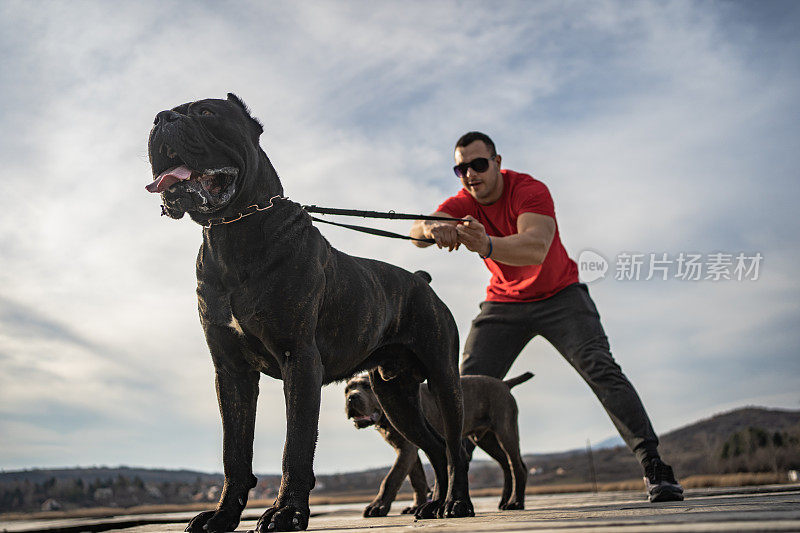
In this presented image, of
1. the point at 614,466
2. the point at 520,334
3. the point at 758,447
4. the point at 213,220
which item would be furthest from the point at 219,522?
the point at 614,466

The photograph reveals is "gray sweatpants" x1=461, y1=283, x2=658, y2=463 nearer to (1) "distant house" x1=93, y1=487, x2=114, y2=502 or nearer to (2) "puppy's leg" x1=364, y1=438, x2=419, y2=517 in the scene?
(2) "puppy's leg" x1=364, y1=438, x2=419, y2=517

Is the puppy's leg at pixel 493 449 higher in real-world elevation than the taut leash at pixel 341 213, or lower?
lower

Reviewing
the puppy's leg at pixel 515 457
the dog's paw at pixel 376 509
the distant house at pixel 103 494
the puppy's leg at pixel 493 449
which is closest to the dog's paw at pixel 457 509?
the dog's paw at pixel 376 509

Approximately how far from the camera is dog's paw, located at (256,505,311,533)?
2.56m

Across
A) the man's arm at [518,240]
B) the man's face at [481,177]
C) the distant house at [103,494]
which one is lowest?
the distant house at [103,494]

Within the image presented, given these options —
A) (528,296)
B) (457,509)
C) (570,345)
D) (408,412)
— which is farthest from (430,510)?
(528,296)

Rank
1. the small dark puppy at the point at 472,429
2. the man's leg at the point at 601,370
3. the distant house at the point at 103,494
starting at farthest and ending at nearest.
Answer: the distant house at the point at 103,494 → the small dark puppy at the point at 472,429 → the man's leg at the point at 601,370

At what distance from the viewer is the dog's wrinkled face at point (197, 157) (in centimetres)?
301

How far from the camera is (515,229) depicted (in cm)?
585

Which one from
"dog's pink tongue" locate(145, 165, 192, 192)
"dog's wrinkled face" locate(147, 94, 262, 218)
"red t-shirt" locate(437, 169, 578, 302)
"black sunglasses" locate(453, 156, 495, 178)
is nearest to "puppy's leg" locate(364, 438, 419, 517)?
"red t-shirt" locate(437, 169, 578, 302)

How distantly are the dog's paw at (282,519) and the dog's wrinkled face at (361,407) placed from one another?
3.98 meters

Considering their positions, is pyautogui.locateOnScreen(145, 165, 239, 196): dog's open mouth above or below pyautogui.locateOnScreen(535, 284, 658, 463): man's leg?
above

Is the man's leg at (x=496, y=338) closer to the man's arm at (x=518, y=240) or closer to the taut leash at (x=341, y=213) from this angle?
the man's arm at (x=518, y=240)

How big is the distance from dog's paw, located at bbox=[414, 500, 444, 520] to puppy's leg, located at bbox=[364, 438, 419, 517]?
5.93 feet
